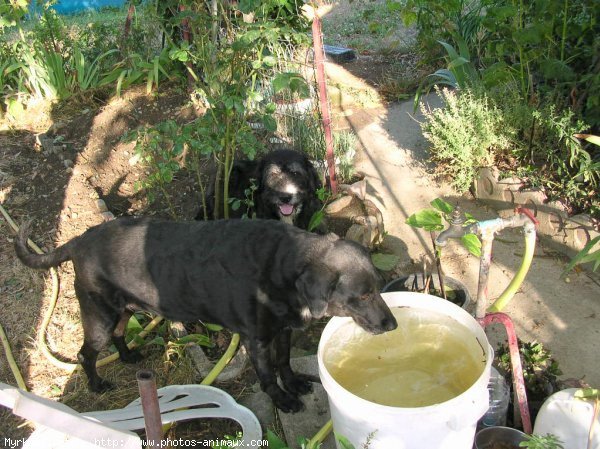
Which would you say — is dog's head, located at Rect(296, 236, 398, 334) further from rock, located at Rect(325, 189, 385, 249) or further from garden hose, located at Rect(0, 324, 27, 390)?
garden hose, located at Rect(0, 324, 27, 390)

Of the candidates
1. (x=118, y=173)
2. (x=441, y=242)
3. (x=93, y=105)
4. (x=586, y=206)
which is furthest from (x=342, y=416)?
(x=93, y=105)

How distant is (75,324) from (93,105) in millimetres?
3740

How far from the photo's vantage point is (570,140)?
4.13 meters

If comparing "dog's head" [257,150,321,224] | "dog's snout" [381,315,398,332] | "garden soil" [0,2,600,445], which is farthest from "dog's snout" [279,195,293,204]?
"dog's snout" [381,315,398,332]

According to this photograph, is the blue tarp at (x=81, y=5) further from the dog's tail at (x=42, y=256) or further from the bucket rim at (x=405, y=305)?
the bucket rim at (x=405, y=305)

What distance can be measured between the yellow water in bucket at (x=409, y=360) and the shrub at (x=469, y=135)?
2606 mm

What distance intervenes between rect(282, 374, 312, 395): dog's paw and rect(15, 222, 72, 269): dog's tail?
146 centimetres

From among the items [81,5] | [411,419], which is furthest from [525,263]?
[81,5]

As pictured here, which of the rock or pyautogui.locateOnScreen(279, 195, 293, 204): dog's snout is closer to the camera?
pyautogui.locateOnScreen(279, 195, 293, 204): dog's snout

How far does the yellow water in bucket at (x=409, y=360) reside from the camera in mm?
2441

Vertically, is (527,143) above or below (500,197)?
above

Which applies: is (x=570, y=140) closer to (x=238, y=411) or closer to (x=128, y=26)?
(x=238, y=411)

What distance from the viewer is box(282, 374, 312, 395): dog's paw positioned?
3227 millimetres

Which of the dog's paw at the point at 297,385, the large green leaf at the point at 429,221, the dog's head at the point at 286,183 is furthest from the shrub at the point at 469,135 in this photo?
the dog's paw at the point at 297,385
